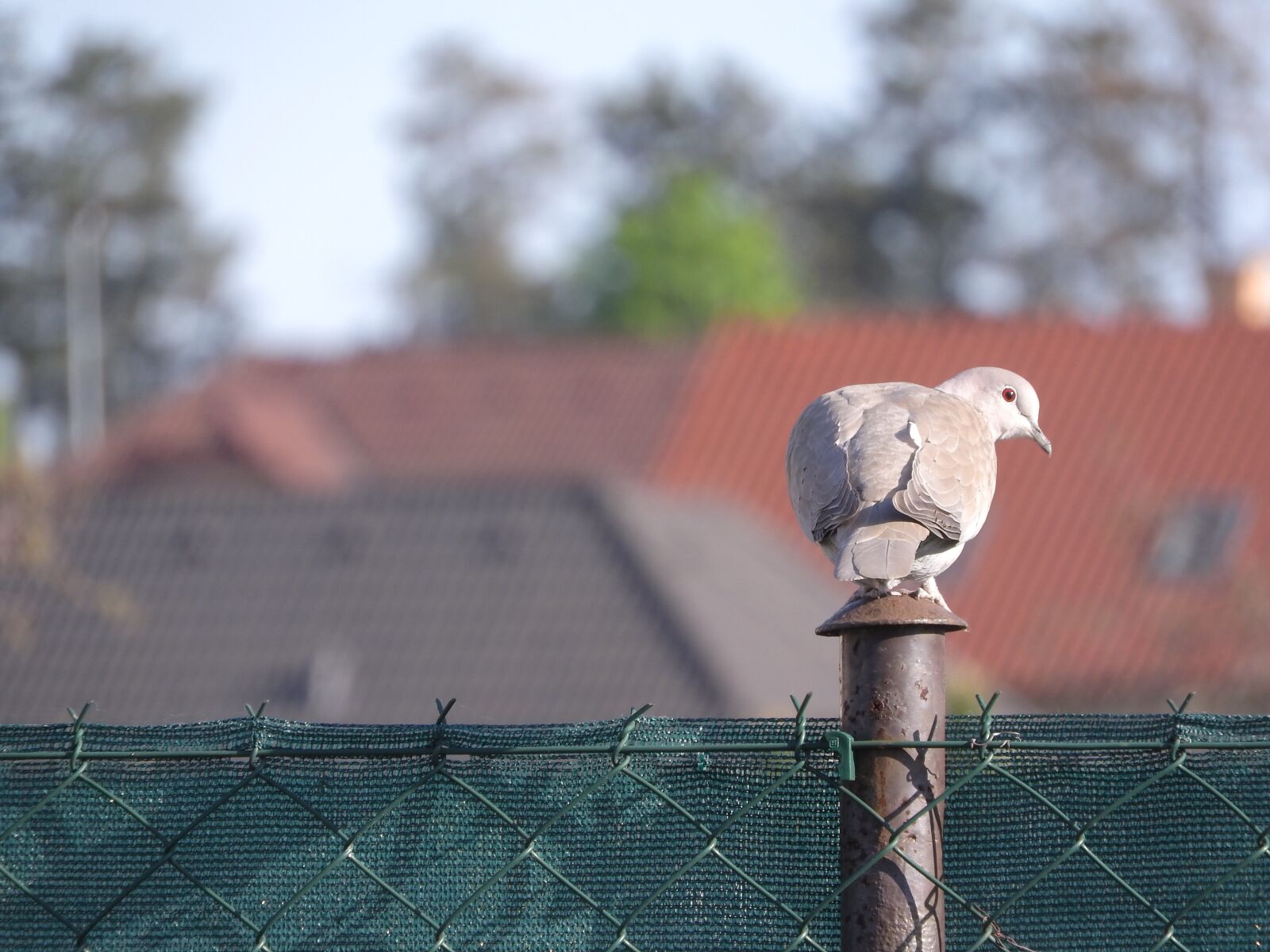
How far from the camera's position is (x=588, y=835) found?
8.52 feet

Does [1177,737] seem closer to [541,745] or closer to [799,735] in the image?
[799,735]

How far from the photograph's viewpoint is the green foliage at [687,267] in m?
50.8

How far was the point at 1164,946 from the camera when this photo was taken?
2.53 m

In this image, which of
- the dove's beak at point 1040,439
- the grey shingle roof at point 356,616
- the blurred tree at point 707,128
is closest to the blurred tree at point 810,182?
the blurred tree at point 707,128

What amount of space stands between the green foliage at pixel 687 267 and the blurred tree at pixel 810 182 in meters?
3.89

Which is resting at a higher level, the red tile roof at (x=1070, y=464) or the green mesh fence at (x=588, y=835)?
the red tile roof at (x=1070, y=464)

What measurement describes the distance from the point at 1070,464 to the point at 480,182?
32.4 meters

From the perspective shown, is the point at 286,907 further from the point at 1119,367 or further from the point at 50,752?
the point at 1119,367

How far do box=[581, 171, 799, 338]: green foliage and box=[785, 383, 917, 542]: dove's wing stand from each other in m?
46.3

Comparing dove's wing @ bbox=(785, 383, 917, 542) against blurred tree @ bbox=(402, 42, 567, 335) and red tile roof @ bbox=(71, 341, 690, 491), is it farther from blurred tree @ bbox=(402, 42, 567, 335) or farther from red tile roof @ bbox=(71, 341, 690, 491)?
blurred tree @ bbox=(402, 42, 567, 335)

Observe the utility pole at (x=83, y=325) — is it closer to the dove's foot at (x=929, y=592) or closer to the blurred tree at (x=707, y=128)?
the blurred tree at (x=707, y=128)

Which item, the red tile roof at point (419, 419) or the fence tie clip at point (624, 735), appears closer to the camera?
the fence tie clip at point (624, 735)

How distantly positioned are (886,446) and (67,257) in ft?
170

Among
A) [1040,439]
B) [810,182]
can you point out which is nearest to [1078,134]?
[810,182]
